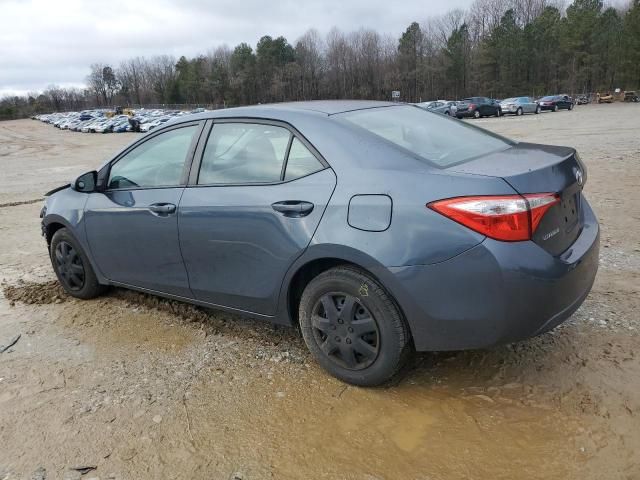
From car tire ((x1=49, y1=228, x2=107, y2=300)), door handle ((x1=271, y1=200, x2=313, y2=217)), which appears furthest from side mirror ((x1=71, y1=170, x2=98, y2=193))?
door handle ((x1=271, y1=200, x2=313, y2=217))

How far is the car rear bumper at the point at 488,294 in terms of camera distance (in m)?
2.54

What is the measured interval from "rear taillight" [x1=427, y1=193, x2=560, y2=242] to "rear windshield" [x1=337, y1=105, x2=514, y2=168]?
1.21ft

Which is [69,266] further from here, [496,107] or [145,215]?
[496,107]

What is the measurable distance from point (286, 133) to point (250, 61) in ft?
363

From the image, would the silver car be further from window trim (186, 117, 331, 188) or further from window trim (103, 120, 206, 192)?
window trim (186, 117, 331, 188)

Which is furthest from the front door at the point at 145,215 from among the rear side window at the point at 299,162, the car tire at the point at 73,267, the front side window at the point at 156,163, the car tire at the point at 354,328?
the car tire at the point at 354,328

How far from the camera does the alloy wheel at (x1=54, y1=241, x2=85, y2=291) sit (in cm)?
469

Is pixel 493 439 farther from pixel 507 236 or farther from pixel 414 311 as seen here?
pixel 507 236

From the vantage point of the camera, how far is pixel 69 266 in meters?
4.75

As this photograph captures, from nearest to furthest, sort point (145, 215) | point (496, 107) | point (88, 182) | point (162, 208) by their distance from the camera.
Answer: point (162, 208) < point (145, 215) < point (88, 182) < point (496, 107)

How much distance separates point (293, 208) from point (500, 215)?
113 cm

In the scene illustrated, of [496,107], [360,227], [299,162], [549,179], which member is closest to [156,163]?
[299,162]

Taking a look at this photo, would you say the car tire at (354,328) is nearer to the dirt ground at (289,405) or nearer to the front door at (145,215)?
the dirt ground at (289,405)

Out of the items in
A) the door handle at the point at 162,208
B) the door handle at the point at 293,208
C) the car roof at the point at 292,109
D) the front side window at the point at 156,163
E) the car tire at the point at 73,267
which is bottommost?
the car tire at the point at 73,267
